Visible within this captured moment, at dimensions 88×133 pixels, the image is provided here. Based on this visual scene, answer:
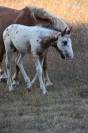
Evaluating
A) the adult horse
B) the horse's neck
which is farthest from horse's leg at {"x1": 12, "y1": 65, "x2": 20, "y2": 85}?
the horse's neck

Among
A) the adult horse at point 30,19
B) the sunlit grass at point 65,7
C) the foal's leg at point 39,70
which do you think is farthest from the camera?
the sunlit grass at point 65,7

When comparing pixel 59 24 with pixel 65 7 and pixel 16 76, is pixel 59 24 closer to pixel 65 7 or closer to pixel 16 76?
pixel 16 76

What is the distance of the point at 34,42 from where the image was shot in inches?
368

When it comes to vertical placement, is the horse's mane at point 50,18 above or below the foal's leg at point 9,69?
above

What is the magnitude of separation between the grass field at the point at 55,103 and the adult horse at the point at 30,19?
0.57 m

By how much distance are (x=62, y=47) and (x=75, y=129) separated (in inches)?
85.6

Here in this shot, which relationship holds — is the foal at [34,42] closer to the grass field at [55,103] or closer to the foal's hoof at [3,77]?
the grass field at [55,103]

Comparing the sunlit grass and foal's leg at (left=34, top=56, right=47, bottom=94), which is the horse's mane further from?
the sunlit grass

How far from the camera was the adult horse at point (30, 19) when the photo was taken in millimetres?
9773

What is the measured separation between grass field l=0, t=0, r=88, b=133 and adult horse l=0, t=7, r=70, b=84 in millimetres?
566

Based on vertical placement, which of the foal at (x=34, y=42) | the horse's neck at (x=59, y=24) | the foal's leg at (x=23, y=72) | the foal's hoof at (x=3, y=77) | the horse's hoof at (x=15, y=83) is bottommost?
the foal's hoof at (x=3, y=77)

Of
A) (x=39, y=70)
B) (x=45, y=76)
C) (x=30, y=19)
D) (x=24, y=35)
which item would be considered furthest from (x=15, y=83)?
(x=30, y=19)

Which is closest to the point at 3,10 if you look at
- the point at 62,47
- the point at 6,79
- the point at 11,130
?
the point at 6,79

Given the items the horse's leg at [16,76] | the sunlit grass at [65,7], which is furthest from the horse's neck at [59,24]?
the sunlit grass at [65,7]
